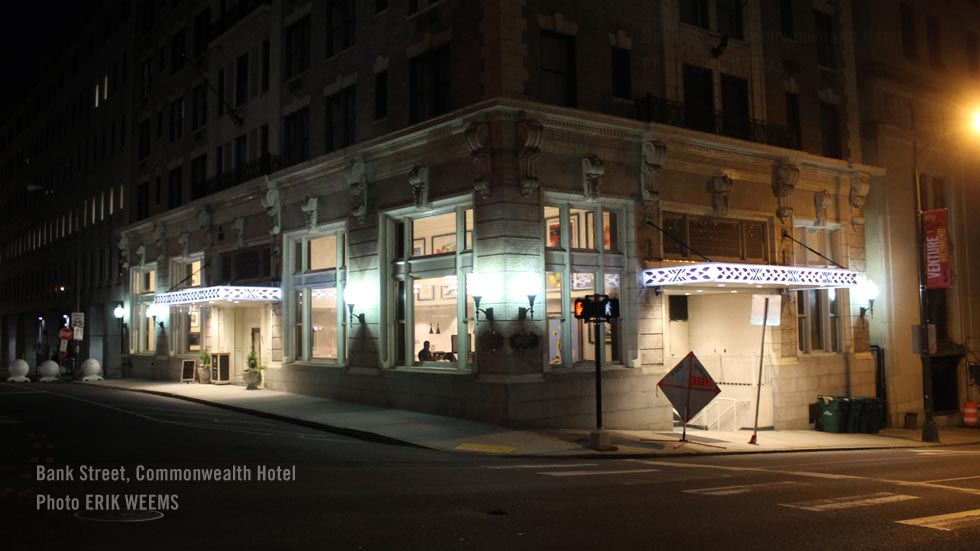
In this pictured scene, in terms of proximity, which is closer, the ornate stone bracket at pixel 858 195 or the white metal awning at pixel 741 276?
the white metal awning at pixel 741 276

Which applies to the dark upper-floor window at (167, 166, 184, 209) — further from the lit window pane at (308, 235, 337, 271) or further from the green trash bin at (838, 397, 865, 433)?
the green trash bin at (838, 397, 865, 433)

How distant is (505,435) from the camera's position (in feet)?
57.6

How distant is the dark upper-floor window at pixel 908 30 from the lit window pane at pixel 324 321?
2368 cm

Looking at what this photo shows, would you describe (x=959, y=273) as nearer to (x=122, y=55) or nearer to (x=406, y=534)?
(x=406, y=534)

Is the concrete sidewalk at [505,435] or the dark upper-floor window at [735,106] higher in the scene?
the dark upper-floor window at [735,106]

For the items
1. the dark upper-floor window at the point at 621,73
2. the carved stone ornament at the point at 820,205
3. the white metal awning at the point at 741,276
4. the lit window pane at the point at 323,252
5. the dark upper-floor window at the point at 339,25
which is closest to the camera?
the white metal awning at the point at 741,276

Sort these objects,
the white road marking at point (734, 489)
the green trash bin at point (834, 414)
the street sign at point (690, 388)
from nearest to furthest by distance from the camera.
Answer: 1. the white road marking at point (734, 489)
2. the street sign at point (690, 388)
3. the green trash bin at point (834, 414)

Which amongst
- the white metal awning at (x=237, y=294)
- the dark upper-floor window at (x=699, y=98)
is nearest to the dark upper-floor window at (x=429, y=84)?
the dark upper-floor window at (x=699, y=98)

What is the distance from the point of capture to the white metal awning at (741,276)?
66.4 feet

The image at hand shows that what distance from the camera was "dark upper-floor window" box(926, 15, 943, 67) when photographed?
103 feet

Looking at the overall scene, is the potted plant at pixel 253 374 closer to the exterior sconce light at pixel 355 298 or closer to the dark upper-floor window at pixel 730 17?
the exterior sconce light at pixel 355 298

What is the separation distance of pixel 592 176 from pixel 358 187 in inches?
284

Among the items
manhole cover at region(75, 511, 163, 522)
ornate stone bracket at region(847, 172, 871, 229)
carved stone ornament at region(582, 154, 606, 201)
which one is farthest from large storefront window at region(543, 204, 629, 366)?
manhole cover at region(75, 511, 163, 522)

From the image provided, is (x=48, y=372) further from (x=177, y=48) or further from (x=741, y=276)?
(x=741, y=276)
